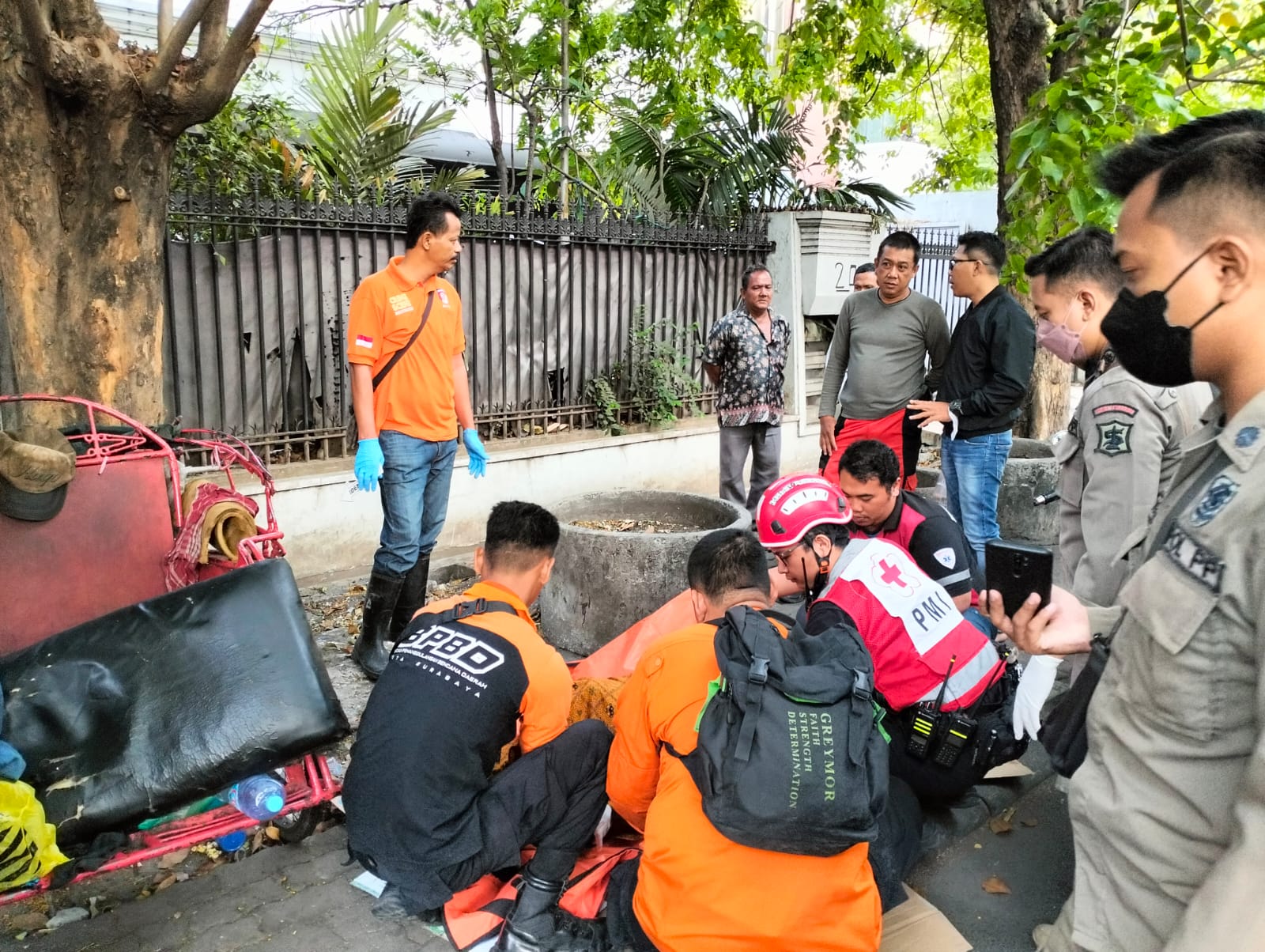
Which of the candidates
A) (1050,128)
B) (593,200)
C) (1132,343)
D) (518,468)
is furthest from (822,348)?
(1132,343)

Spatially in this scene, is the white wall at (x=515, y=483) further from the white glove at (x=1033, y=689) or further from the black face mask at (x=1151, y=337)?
the black face mask at (x=1151, y=337)

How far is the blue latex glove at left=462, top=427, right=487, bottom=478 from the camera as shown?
15.1ft

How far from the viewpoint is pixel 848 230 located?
330 inches

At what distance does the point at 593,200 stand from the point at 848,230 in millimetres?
2527

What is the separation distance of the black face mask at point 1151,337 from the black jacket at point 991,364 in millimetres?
3352

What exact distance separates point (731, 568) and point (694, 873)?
0.88 metres

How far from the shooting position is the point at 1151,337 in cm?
131

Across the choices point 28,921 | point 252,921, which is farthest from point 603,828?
point 28,921

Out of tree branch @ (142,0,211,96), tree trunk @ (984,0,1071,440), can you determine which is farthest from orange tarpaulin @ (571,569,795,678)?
tree trunk @ (984,0,1071,440)

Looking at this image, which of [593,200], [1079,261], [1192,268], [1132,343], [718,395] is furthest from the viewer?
[593,200]

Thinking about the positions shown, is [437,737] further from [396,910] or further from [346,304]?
[346,304]

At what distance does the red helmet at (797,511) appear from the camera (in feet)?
10.0

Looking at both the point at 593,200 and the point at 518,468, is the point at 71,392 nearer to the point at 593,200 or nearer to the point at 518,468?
the point at 518,468

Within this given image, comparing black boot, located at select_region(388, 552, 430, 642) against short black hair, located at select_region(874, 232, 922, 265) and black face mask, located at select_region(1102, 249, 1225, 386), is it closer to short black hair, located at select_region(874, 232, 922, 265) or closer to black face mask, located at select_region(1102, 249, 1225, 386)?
short black hair, located at select_region(874, 232, 922, 265)
